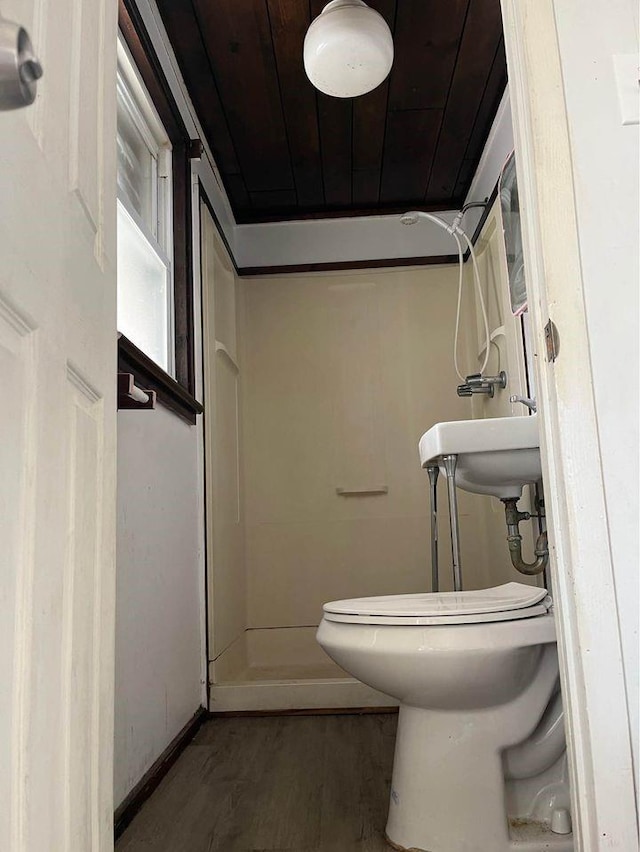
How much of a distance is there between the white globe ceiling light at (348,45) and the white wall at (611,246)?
902 millimetres

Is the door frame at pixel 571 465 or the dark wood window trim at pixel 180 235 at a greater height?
the dark wood window trim at pixel 180 235

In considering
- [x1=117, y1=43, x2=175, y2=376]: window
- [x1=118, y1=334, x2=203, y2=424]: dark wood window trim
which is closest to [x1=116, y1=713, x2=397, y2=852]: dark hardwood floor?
[x1=118, y1=334, x2=203, y2=424]: dark wood window trim

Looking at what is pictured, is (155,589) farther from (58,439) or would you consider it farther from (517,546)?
(58,439)

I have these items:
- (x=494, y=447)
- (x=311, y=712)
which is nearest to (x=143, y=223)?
(x=494, y=447)

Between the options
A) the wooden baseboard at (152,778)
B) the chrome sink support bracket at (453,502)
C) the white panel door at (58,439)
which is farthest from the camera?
the chrome sink support bracket at (453,502)

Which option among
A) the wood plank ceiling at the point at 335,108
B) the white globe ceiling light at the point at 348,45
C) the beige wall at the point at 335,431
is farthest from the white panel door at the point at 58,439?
the beige wall at the point at 335,431

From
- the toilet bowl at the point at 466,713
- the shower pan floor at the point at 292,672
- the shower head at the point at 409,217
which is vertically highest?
the shower head at the point at 409,217

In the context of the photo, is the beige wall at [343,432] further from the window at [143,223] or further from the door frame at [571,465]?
the door frame at [571,465]

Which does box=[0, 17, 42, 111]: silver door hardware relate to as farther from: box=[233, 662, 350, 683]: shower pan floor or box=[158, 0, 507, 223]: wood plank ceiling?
box=[233, 662, 350, 683]: shower pan floor

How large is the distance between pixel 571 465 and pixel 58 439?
23.7 inches

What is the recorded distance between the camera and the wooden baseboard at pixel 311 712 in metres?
2.34

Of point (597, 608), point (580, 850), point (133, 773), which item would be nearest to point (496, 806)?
point (580, 850)

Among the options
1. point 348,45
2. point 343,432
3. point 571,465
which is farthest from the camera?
point 343,432

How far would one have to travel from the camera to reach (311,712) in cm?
235
